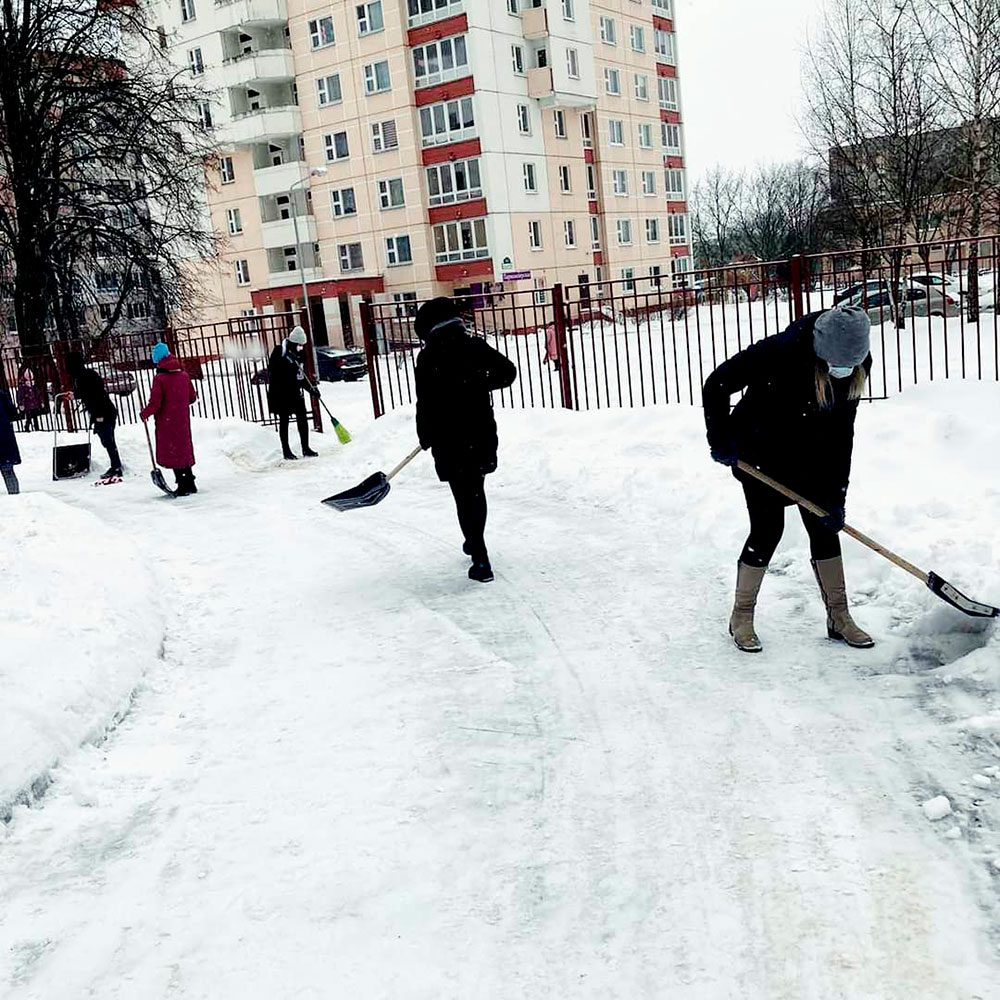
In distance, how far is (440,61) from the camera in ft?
130

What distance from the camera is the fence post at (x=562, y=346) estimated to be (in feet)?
35.7

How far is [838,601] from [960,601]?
548 mm

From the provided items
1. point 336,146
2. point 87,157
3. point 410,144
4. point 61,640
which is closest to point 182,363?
point 87,157

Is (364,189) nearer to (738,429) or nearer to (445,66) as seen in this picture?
(445,66)

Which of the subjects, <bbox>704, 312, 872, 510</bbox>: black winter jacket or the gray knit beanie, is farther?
<bbox>704, 312, 872, 510</bbox>: black winter jacket

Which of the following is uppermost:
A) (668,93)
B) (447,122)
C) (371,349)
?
(668,93)

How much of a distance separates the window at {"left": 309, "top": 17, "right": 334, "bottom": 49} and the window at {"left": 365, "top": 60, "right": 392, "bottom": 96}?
2.67 metres

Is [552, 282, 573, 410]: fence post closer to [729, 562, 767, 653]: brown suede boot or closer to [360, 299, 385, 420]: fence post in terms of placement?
[360, 299, 385, 420]: fence post

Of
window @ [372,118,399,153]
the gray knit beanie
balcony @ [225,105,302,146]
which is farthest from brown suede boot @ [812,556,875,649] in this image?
balcony @ [225,105,302,146]

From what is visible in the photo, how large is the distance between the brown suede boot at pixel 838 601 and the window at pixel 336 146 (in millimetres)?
41981

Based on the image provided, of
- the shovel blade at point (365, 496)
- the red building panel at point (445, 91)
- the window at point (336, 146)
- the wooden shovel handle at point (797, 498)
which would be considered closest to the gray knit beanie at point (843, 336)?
the wooden shovel handle at point (797, 498)

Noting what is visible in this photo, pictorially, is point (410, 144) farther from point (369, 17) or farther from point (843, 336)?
point (843, 336)

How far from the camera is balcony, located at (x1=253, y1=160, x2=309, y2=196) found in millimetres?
43938

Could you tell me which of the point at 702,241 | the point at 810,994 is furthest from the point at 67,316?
the point at 702,241
